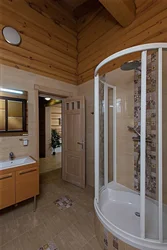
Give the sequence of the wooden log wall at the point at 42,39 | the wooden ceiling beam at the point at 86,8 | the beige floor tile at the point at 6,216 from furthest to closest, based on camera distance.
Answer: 1. the wooden ceiling beam at the point at 86,8
2. the wooden log wall at the point at 42,39
3. the beige floor tile at the point at 6,216

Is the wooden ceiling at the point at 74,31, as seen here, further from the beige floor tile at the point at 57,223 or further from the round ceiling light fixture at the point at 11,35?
the beige floor tile at the point at 57,223

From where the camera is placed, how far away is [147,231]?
48.6 inches

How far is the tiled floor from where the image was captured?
57.0 inches

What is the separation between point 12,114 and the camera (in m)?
2.29

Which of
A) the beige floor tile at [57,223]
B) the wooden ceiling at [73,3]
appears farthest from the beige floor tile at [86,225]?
the wooden ceiling at [73,3]

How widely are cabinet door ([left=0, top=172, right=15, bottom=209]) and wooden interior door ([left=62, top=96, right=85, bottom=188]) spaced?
55.4 inches

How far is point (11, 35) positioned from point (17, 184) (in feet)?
8.33

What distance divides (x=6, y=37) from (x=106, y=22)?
6.39 ft

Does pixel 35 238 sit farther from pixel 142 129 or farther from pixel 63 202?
pixel 142 129

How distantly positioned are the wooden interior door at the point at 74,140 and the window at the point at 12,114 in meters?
1.00

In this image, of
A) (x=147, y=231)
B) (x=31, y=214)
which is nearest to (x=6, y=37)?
(x=31, y=214)

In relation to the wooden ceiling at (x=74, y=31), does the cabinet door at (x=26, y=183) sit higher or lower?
lower

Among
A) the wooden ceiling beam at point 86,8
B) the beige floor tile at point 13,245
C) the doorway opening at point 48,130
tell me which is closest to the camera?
the beige floor tile at point 13,245

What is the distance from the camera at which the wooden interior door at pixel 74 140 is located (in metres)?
2.79
